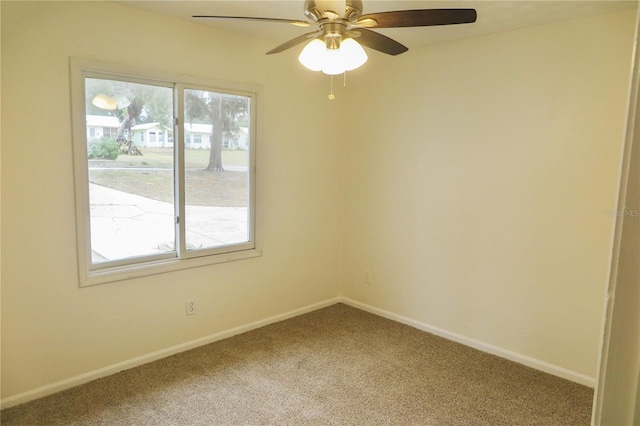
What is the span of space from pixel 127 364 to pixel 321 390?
1.35m

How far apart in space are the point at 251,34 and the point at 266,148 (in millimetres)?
891

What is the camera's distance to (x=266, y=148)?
338cm

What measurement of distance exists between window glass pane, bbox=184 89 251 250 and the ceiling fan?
130 cm

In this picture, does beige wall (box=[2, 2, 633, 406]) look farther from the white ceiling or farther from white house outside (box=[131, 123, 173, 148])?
white house outside (box=[131, 123, 173, 148])

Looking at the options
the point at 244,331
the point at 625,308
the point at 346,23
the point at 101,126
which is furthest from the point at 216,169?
the point at 625,308

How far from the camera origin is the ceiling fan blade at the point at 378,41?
1886 mm

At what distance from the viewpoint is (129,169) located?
2.73 m

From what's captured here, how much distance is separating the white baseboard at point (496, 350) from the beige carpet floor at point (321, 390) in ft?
0.18

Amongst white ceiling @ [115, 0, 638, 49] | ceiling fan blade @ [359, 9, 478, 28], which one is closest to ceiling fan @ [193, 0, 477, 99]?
ceiling fan blade @ [359, 9, 478, 28]

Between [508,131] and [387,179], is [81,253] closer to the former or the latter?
[387,179]

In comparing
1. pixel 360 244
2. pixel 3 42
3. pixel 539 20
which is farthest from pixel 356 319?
pixel 3 42

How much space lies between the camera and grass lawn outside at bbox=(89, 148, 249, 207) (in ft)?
8.73

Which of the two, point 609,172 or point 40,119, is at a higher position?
point 40,119

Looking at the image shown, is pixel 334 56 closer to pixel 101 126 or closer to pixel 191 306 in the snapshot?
pixel 101 126
